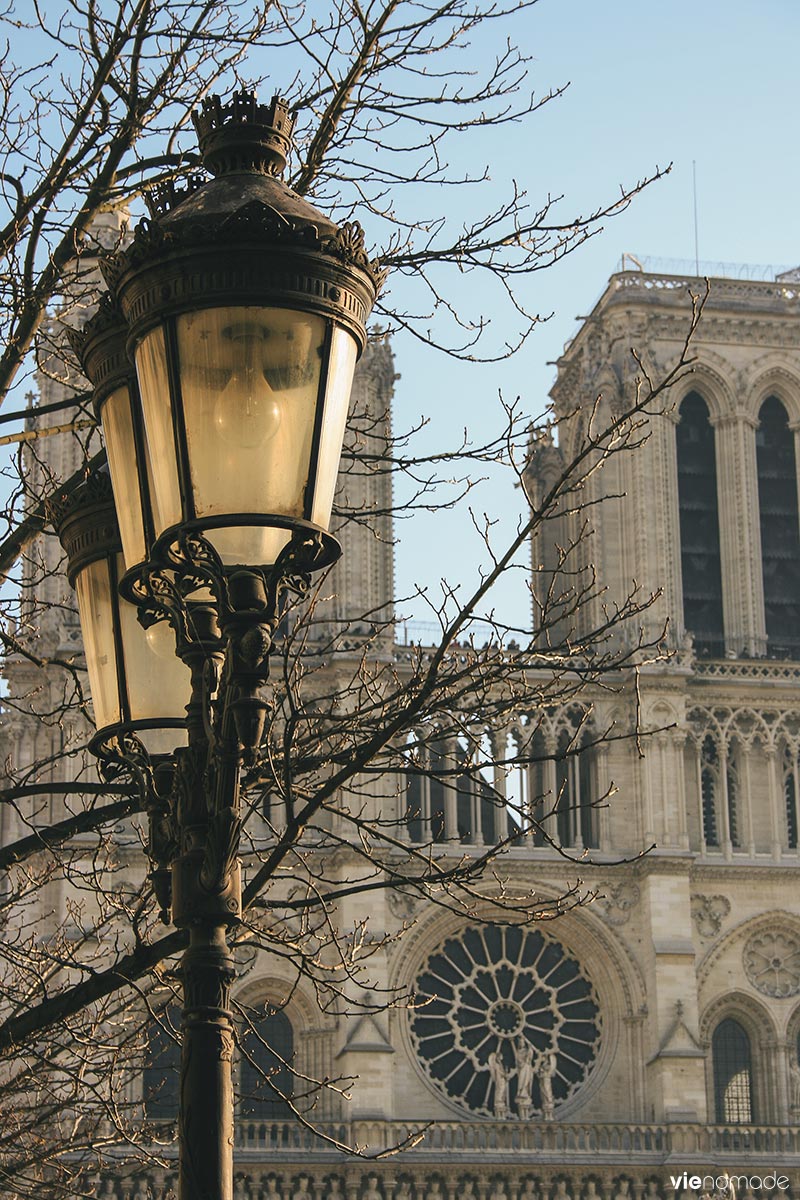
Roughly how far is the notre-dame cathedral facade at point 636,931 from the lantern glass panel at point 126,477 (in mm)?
27530

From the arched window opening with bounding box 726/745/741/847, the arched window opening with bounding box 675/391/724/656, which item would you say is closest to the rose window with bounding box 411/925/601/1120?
the arched window opening with bounding box 726/745/741/847

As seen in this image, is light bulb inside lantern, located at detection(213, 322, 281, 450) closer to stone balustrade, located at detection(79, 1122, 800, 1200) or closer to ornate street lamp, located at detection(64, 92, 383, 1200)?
ornate street lamp, located at detection(64, 92, 383, 1200)

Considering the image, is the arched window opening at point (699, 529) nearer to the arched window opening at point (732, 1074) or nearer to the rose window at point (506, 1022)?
the rose window at point (506, 1022)

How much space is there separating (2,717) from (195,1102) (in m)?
32.0

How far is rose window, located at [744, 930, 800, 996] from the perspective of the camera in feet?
122

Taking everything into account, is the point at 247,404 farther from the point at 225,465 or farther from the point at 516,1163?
the point at 516,1163

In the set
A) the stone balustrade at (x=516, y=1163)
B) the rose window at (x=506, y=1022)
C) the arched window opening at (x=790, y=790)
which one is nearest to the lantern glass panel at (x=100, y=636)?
the stone balustrade at (x=516, y=1163)

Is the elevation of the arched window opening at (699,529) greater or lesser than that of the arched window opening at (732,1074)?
greater

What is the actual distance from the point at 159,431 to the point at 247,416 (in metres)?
0.24

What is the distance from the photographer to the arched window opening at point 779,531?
39.8 metres

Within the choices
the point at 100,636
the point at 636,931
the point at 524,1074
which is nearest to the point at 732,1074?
the point at 636,931

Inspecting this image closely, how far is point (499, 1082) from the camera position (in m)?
35.9

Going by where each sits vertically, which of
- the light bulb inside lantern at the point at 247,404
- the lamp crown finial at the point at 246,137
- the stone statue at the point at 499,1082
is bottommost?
the light bulb inside lantern at the point at 247,404

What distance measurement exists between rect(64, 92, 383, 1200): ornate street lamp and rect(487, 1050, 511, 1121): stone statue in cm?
3094
